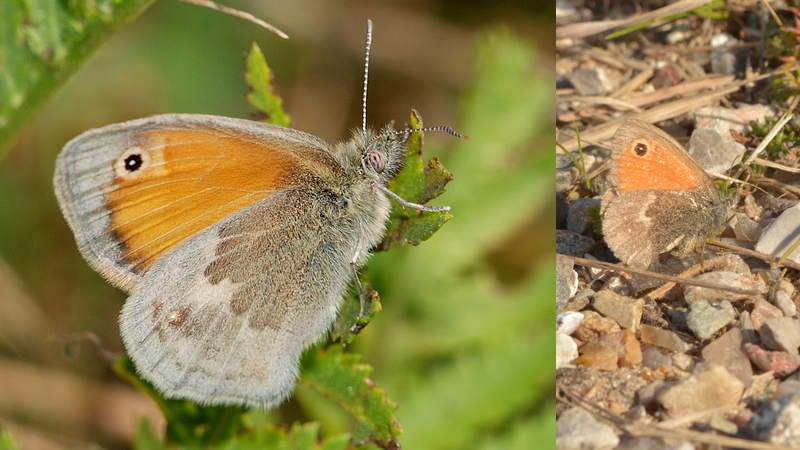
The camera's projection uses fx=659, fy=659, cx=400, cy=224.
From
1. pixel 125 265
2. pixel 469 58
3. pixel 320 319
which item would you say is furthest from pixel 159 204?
pixel 469 58

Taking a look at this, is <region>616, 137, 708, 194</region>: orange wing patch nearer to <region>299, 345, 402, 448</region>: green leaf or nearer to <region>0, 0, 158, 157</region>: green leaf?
<region>299, 345, 402, 448</region>: green leaf

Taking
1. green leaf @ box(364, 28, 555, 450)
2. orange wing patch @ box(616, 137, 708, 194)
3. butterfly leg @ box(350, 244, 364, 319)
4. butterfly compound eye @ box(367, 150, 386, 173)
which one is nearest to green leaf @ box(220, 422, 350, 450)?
butterfly leg @ box(350, 244, 364, 319)

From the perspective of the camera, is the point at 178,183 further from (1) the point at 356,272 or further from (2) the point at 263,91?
(1) the point at 356,272

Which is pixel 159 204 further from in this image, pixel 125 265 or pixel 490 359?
pixel 490 359

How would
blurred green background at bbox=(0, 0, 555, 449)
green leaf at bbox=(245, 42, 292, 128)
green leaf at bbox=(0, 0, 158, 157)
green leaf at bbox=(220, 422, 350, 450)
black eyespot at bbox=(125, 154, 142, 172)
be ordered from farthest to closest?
blurred green background at bbox=(0, 0, 555, 449) < green leaf at bbox=(245, 42, 292, 128) < black eyespot at bbox=(125, 154, 142, 172) < green leaf at bbox=(220, 422, 350, 450) < green leaf at bbox=(0, 0, 158, 157)

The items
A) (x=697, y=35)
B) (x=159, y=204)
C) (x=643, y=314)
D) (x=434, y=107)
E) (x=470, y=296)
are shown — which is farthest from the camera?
(x=434, y=107)
